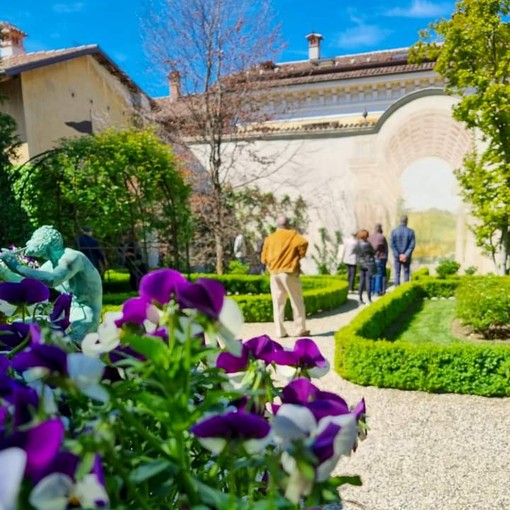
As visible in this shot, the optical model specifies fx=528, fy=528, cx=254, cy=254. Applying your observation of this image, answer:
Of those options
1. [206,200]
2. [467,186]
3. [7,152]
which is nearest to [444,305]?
[467,186]

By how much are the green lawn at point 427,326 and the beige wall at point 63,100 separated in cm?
909

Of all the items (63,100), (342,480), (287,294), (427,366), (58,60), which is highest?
(58,60)

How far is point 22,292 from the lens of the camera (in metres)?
1.29

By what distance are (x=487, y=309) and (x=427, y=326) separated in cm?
141

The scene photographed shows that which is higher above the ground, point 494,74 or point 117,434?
point 494,74

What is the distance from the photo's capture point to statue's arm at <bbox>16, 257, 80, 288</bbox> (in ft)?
8.24

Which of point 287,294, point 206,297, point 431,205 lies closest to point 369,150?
point 431,205

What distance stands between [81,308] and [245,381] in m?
2.25

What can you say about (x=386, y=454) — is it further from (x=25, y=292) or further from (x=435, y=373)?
(x=25, y=292)

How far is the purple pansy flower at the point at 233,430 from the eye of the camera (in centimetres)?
72

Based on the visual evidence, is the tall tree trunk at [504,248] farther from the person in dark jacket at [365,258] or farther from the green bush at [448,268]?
the person in dark jacket at [365,258]

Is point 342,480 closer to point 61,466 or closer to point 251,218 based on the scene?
point 61,466

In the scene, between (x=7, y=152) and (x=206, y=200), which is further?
(x=206, y=200)

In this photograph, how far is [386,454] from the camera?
3.94m
